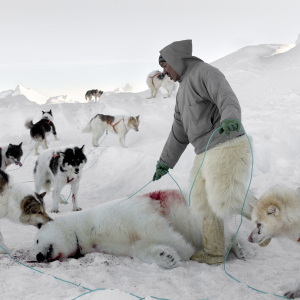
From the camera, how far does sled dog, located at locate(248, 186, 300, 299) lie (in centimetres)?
199

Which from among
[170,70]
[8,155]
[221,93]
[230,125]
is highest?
[170,70]

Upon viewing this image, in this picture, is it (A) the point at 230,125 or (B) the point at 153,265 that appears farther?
(B) the point at 153,265

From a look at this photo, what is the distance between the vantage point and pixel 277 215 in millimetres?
2027

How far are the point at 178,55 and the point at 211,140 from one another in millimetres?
826

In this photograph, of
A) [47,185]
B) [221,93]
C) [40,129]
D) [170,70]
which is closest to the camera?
[221,93]

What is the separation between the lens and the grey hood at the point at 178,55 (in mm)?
2357

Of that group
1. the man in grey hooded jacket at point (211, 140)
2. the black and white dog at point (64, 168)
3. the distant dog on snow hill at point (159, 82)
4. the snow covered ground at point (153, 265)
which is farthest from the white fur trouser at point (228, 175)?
the distant dog on snow hill at point (159, 82)

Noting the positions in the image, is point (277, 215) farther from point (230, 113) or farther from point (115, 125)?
point (115, 125)

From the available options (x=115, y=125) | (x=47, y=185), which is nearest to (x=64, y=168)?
(x=47, y=185)

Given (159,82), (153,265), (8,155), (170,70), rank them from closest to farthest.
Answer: (153,265), (170,70), (8,155), (159,82)

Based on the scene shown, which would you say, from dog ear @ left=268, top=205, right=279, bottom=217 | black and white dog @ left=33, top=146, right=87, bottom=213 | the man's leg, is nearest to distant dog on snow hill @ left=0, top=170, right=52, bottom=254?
black and white dog @ left=33, top=146, right=87, bottom=213

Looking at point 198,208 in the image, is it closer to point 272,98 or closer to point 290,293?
point 290,293

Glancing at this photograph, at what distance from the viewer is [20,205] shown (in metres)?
2.88

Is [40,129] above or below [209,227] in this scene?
above
